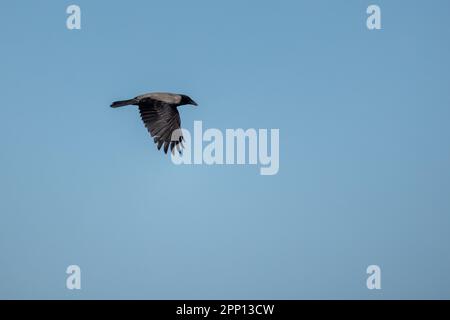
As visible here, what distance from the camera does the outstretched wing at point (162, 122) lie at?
17.0 m

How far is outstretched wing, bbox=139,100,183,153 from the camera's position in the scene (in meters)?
17.0

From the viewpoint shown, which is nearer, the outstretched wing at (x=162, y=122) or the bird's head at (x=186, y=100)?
the outstretched wing at (x=162, y=122)

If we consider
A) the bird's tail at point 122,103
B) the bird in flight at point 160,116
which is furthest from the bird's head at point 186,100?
the bird's tail at point 122,103

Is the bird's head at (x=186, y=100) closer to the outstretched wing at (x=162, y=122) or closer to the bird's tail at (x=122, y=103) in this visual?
the outstretched wing at (x=162, y=122)

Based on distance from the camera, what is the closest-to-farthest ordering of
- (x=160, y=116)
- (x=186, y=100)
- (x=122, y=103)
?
1. (x=122, y=103)
2. (x=160, y=116)
3. (x=186, y=100)

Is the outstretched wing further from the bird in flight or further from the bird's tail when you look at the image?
the bird's tail

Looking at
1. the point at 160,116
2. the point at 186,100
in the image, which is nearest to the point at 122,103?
the point at 160,116

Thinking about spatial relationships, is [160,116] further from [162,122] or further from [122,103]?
[122,103]

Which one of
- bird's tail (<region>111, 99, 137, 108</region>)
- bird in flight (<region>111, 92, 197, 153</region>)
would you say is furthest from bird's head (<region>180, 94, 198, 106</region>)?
bird's tail (<region>111, 99, 137, 108</region>)

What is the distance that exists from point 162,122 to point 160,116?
184 mm

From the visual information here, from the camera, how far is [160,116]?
56.7 feet

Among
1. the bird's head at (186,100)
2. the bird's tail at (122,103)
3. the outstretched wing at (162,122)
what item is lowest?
the outstretched wing at (162,122)
